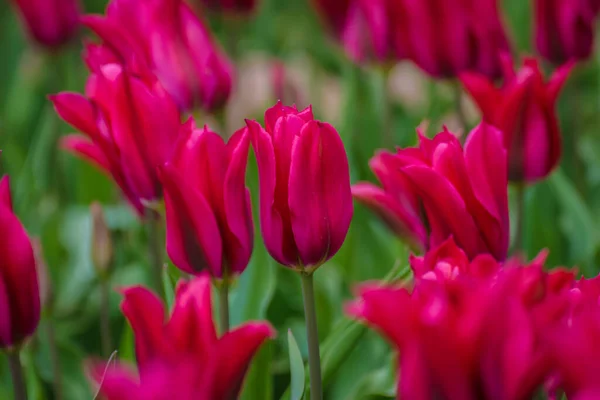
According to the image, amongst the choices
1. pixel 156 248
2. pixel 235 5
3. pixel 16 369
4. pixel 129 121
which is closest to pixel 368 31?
pixel 235 5

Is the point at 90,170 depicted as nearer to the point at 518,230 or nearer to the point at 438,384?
the point at 518,230

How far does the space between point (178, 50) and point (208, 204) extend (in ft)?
1.11

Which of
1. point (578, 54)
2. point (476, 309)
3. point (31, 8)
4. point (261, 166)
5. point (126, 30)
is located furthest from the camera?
point (31, 8)

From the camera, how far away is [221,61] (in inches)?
34.6

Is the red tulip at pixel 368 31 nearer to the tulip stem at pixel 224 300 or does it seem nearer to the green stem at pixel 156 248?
the green stem at pixel 156 248

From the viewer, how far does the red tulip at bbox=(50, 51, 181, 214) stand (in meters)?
0.57

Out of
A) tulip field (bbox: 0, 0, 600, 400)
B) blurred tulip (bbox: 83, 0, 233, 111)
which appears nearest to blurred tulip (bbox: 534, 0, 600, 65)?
tulip field (bbox: 0, 0, 600, 400)

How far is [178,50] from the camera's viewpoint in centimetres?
83

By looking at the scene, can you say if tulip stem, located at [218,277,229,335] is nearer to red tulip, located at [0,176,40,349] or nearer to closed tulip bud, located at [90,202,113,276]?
red tulip, located at [0,176,40,349]

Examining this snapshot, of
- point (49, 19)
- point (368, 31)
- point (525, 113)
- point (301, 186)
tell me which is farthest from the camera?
point (49, 19)

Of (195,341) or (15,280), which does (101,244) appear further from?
(195,341)

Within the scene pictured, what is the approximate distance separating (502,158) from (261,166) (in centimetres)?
15

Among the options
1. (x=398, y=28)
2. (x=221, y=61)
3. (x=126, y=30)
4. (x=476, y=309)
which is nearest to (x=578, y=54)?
(x=398, y=28)

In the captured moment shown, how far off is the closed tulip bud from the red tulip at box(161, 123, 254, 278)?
0.28 m
